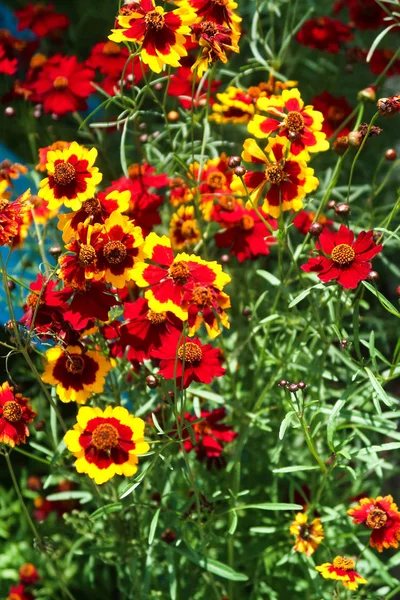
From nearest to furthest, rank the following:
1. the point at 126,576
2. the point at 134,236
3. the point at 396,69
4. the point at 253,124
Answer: the point at 134,236 < the point at 253,124 < the point at 126,576 < the point at 396,69

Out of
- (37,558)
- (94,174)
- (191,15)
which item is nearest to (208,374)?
(94,174)

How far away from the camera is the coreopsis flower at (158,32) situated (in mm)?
1471

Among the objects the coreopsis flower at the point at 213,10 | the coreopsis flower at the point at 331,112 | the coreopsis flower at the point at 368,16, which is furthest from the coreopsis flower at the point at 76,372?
the coreopsis flower at the point at 368,16

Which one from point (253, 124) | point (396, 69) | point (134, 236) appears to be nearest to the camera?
point (134, 236)

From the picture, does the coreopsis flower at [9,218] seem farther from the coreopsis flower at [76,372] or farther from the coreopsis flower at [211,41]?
the coreopsis flower at [211,41]

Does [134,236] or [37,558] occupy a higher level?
[134,236]

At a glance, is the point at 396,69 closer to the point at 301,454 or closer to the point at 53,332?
the point at 301,454

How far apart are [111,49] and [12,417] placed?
3.49 ft

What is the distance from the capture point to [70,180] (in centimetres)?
145

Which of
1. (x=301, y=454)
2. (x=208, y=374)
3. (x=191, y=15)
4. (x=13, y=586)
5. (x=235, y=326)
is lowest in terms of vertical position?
(x=13, y=586)

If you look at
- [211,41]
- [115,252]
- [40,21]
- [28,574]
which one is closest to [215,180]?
[211,41]

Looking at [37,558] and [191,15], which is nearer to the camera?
[191,15]

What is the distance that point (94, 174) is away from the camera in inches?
57.4

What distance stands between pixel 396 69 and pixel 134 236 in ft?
4.22
